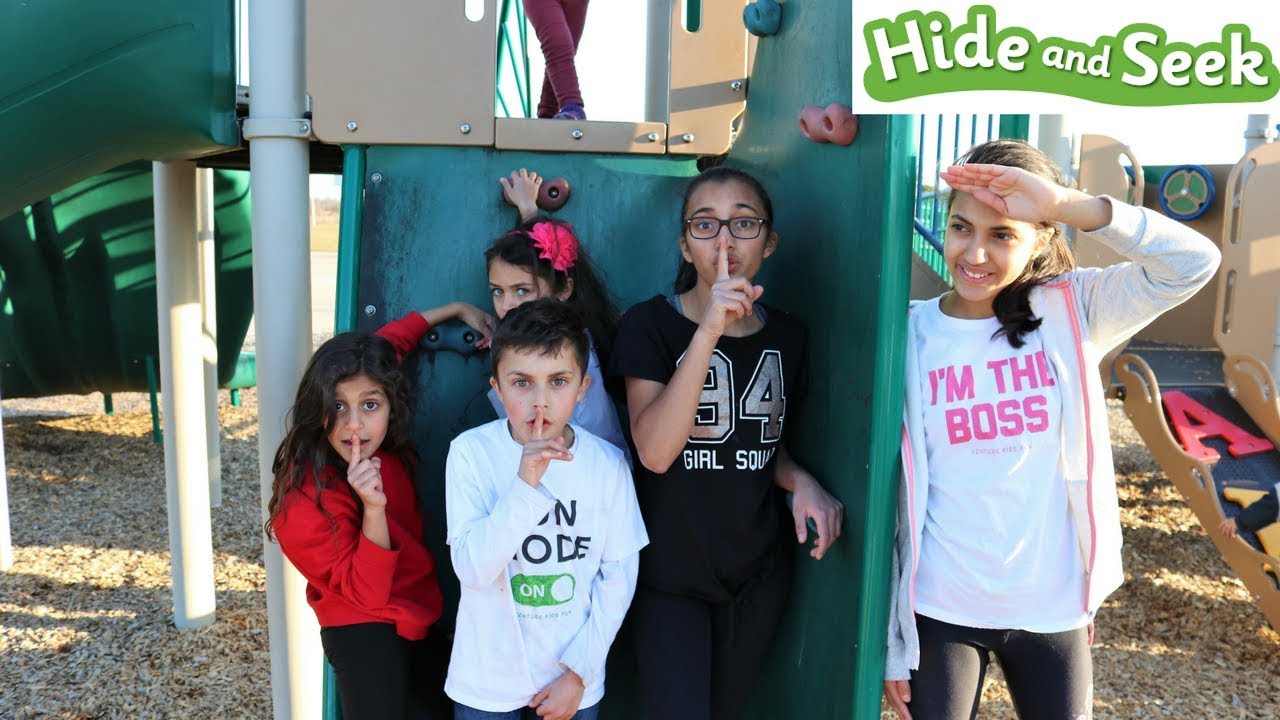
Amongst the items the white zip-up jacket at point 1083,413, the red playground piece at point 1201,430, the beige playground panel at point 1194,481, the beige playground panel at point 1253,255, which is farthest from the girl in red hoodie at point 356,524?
the beige playground panel at point 1253,255

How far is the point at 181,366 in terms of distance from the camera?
3885 mm

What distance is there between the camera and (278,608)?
2.72 meters

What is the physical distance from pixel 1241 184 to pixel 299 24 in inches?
163

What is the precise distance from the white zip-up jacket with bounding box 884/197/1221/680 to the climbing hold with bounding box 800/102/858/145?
1.43ft

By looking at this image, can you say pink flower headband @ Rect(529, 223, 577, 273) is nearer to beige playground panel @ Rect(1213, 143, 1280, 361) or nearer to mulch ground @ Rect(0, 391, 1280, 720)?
mulch ground @ Rect(0, 391, 1280, 720)

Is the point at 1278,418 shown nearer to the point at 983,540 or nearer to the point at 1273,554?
the point at 1273,554

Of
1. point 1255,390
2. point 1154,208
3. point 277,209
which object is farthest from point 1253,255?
point 277,209

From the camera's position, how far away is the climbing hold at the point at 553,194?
8.65 ft

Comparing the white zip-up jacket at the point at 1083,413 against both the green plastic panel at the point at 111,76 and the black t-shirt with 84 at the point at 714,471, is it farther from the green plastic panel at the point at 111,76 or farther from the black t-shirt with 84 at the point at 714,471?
the green plastic panel at the point at 111,76

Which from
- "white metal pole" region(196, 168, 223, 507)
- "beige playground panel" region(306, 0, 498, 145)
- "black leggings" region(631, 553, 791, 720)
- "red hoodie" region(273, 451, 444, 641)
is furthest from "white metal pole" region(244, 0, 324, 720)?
"white metal pole" region(196, 168, 223, 507)

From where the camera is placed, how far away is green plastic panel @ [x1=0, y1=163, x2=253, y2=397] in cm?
614

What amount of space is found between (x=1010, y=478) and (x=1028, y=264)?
0.41m

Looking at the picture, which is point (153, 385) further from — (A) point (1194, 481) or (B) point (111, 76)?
(A) point (1194, 481)

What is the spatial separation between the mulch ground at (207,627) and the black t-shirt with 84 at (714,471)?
2.11 meters
